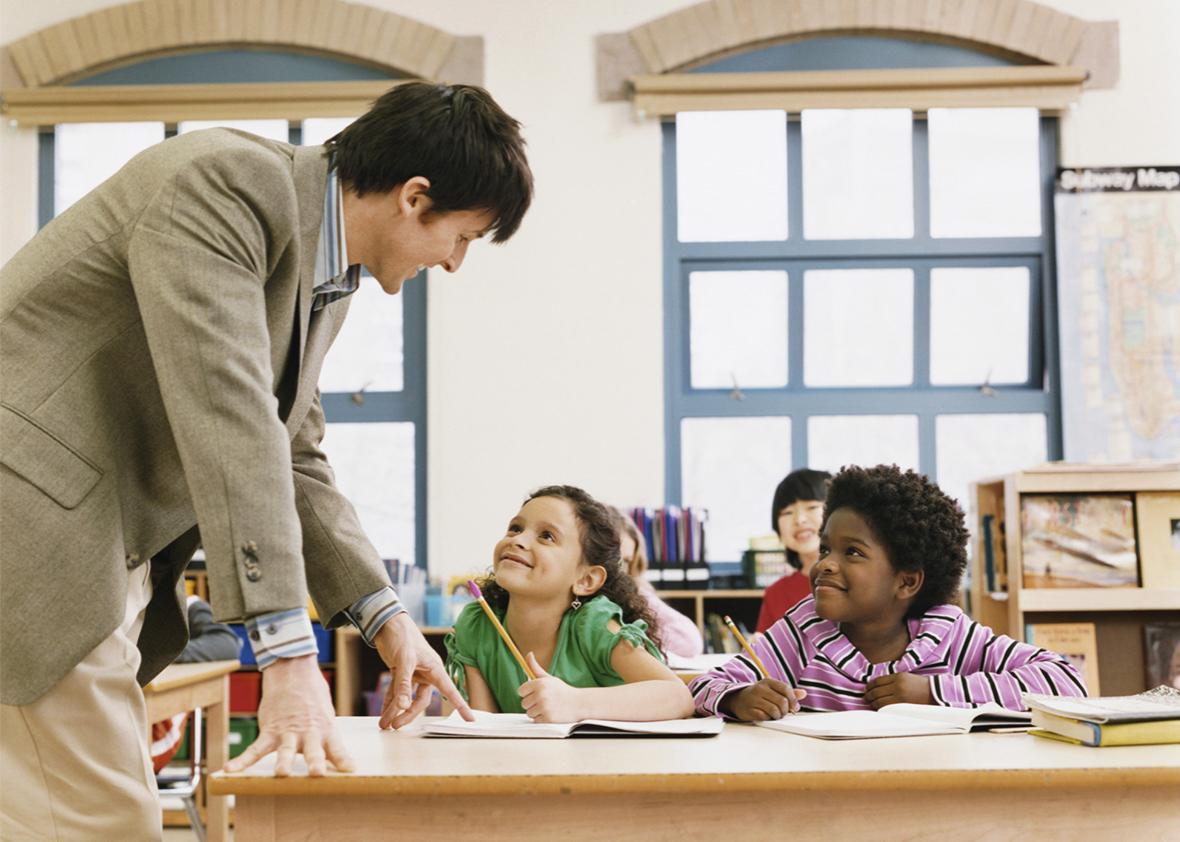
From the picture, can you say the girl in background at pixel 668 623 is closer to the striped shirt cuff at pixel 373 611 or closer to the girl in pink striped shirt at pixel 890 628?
the girl in pink striped shirt at pixel 890 628

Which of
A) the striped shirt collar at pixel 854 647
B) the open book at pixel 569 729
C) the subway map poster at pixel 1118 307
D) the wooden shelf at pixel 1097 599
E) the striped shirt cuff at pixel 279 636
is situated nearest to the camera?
the striped shirt cuff at pixel 279 636

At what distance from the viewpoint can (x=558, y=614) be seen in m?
2.27

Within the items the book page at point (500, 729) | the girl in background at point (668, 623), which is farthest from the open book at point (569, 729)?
the girl in background at point (668, 623)

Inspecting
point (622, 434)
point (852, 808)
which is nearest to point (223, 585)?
point (852, 808)

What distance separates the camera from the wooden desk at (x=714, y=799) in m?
1.14

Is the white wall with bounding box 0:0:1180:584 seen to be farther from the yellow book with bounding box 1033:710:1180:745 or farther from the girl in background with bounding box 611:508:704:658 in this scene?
the yellow book with bounding box 1033:710:1180:745

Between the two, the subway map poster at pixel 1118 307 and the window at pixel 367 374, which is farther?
the window at pixel 367 374

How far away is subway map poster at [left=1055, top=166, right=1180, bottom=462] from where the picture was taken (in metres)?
5.24

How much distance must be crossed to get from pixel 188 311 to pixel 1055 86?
5007 mm

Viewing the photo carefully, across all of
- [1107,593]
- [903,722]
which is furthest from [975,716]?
[1107,593]

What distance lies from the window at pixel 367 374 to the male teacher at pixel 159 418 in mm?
4220

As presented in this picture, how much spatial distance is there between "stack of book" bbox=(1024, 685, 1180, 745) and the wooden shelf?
2.32m

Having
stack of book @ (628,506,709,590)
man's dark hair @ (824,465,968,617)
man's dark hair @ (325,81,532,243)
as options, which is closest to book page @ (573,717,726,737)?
man's dark hair @ (325,81,532,243)

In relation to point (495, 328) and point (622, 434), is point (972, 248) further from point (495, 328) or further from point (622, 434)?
point (495, 328)
